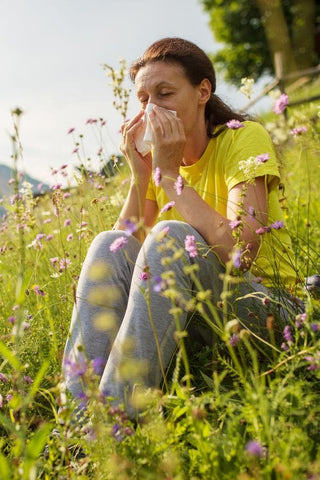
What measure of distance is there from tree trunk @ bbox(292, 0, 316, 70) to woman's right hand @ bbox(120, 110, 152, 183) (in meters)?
22.0

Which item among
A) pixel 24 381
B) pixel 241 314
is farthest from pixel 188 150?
pixel 24 381

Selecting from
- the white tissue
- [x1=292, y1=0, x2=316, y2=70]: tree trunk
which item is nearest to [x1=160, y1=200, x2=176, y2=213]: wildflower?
the white tissue

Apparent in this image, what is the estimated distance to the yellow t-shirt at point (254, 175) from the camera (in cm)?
172

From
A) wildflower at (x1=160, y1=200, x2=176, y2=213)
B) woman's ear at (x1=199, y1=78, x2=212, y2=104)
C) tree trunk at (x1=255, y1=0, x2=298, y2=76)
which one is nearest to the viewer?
wildflower at (x1=160, y1=200, x2=176, y2=213)

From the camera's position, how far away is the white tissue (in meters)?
1.95

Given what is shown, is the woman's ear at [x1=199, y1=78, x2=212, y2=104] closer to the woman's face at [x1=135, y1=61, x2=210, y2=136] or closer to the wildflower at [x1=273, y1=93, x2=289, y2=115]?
the woman's face at [x1=135, y1=61, x2=210, y2=136]

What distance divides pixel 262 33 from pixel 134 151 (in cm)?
2363

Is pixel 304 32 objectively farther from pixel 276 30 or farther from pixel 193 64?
pixel 193 64

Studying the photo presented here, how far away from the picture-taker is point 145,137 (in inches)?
77.2

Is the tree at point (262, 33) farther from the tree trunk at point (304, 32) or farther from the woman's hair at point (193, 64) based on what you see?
the woman's hair at point (193, 64)

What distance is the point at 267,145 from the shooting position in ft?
6.08

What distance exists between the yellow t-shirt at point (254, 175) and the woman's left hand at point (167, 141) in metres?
0.18

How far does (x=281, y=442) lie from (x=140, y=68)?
1.53 m

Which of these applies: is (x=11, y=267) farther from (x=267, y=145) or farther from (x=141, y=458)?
(x=141, y=458)
